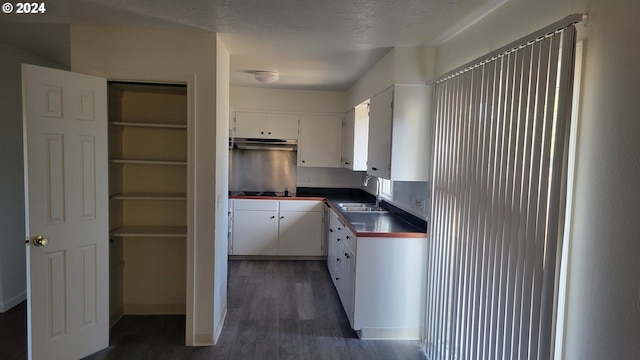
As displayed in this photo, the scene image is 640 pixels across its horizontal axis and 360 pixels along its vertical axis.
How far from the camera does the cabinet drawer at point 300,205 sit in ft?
16.5

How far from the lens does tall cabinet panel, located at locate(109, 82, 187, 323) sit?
125 inches

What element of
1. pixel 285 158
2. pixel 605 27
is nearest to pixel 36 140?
pixel 605 27

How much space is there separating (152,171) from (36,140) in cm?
102

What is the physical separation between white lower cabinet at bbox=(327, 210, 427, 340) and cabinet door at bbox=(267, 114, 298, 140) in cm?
267

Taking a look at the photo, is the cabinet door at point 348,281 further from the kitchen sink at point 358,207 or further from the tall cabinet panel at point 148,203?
the tall cabinet panel at point 148,203

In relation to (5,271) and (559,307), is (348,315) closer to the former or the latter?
(559,307)

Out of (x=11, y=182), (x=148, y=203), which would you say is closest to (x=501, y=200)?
(x=148, y=203)

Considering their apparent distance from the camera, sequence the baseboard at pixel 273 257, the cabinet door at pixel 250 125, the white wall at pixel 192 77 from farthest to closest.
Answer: the cabinet door at pixel 250 125, the baseboard at pixel 273 257, the white wall at pixel 192 77

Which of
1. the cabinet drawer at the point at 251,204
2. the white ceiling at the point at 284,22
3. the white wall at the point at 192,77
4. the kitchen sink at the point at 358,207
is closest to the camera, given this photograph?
the white ceiling at the point at 284,22

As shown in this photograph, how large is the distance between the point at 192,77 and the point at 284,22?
2.64 feet

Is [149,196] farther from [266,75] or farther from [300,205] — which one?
[300,205]

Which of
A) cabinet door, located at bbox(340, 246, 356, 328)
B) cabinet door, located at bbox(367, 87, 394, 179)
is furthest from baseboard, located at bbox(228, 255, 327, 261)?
cabinet door, located at bbox(367, 87, 394, 179)

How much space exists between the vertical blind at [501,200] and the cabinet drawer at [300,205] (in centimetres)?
246

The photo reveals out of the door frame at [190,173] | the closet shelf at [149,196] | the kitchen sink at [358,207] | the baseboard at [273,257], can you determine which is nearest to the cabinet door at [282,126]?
the kitchen sink at [358,207]
